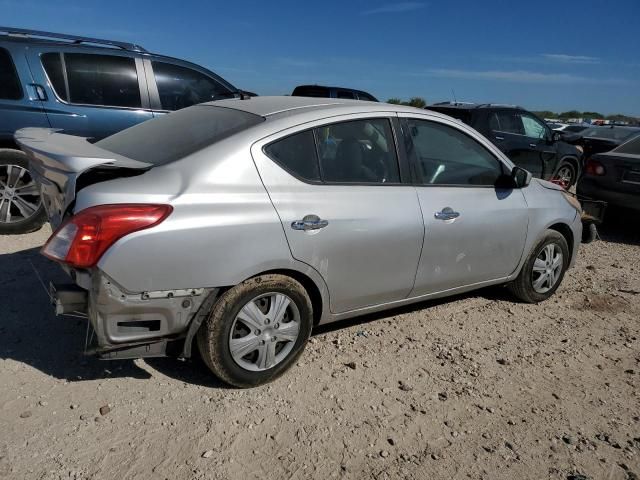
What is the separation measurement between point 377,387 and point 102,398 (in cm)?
155

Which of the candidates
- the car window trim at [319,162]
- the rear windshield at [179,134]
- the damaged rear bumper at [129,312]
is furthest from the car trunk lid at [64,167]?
the car window trim at [319,162]

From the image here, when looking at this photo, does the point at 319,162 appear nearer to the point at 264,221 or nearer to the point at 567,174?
the point at 264,221

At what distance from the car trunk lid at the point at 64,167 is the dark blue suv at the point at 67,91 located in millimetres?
2549

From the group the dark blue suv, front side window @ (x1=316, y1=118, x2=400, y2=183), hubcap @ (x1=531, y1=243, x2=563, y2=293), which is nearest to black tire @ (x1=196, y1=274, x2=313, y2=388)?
front side window @ (x1=316, y1=118, x2=400, y2=183)

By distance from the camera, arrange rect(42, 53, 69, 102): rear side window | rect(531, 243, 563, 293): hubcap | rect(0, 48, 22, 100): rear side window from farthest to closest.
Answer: rect(42, 53, 69, 102): rear side window → rect(0, 48, 22, 100): rear side window → rect(531, 243, 563, 293): hubcap

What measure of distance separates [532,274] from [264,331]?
8.57 ft

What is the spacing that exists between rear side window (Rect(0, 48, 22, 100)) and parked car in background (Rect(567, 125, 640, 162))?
426 inches

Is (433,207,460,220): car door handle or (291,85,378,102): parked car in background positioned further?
(291,85,378,102): parked car in background

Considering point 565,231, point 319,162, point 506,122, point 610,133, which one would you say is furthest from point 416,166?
point 610,133

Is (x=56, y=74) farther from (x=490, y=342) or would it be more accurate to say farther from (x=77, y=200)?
(x=490, y=342)

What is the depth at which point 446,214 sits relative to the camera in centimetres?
374

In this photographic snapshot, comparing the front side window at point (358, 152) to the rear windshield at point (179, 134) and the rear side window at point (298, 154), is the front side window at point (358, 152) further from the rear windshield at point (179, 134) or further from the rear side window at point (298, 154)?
the rear windshield at point (179, 134)

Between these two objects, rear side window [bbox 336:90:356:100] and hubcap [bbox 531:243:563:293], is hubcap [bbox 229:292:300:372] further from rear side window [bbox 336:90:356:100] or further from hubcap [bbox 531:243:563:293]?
rear side window [bbox 336:90:356:100]

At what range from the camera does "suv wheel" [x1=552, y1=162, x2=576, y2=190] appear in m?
11.3
